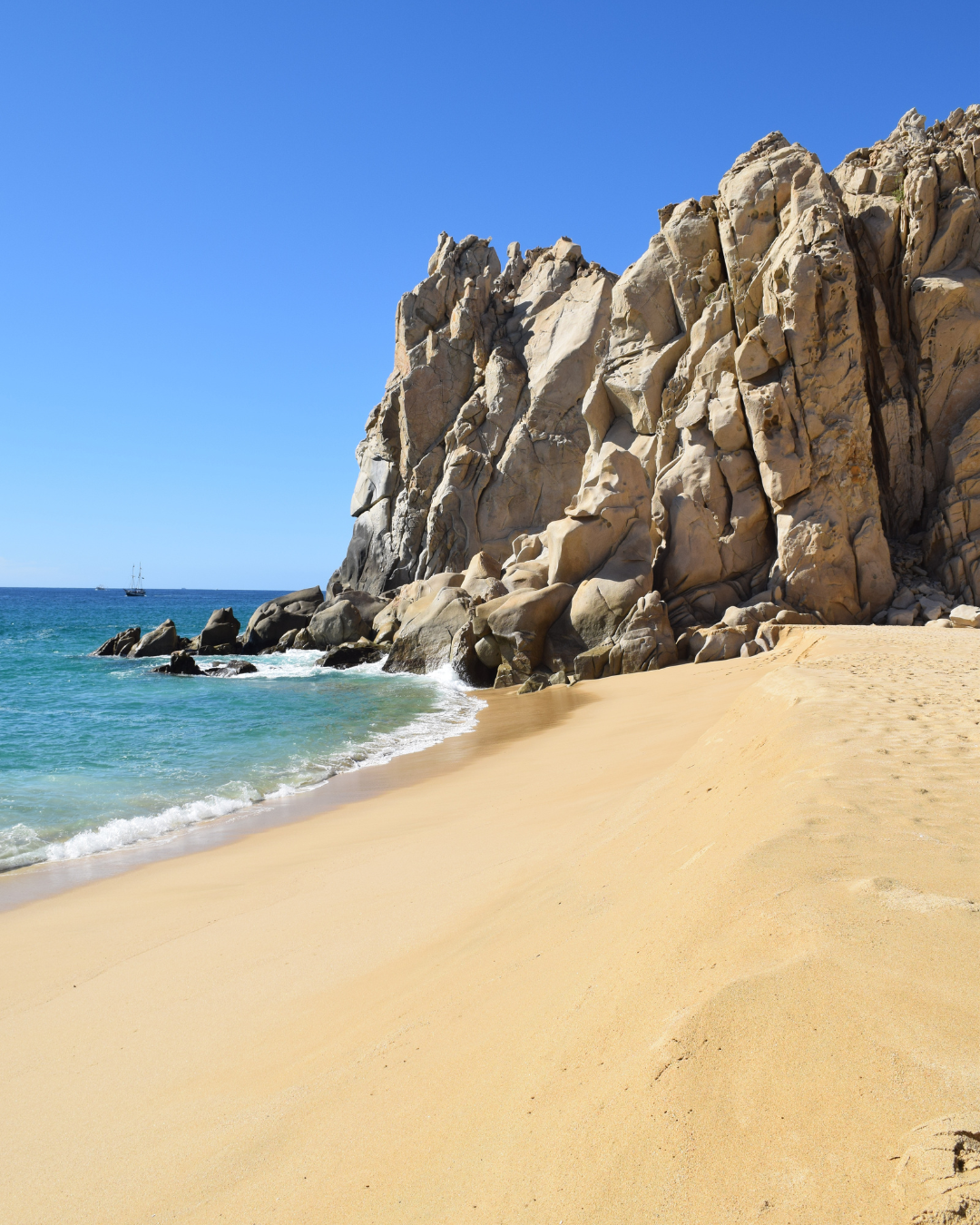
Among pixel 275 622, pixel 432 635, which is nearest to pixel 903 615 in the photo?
pixel 432 635

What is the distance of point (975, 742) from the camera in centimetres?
552

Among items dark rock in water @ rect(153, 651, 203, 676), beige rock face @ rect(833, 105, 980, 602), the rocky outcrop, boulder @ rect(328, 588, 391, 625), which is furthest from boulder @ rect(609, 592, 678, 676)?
dark rock in water @ rect(153, 651, 203, 676)

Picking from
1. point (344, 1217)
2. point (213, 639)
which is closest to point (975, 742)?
point (344, 1217)

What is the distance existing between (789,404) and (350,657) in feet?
54.2

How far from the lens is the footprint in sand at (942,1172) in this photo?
5.27 feet

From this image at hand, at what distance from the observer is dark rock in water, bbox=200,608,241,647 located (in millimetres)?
34781

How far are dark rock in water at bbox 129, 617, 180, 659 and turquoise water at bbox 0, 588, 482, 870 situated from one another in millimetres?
4540

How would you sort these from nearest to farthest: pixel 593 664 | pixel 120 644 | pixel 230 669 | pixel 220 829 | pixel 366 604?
→ 1. pixel 220 829
2. pixel 593 664
3. pixel 230 669
4. pixel 366 604
5. pixel 120 644

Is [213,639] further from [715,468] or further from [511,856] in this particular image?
[511,856]

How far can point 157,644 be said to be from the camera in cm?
3331

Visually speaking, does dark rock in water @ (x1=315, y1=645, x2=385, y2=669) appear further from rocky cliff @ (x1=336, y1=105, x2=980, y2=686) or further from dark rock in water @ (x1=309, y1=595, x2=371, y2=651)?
rocky cliff @ (x1=336, y1=105, x2=980, y2=686)

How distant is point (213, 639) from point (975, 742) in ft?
109

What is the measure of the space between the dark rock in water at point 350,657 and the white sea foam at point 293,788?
603 centimetres

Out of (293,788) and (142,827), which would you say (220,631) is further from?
(142,827)
